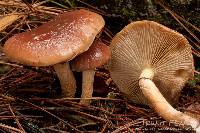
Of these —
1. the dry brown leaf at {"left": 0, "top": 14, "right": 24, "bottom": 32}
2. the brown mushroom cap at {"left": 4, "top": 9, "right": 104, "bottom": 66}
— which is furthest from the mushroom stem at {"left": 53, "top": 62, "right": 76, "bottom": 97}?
the dry brown leaf at {"left": 0, "top": 14, "right": 24, "bottom": 32}

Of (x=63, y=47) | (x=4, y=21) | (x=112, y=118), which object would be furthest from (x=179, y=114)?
(x=4, y=21)

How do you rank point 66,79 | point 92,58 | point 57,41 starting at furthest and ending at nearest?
point 66,79
point 92,58
point 57,41

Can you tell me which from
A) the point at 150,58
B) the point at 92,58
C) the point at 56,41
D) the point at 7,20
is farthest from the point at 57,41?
the point at 7,20

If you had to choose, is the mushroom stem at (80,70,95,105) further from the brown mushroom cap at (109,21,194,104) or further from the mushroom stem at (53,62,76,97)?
the brown mushroom cap at (109,21,194,104)

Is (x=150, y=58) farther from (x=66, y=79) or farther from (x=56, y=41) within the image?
(x=56, y=41)

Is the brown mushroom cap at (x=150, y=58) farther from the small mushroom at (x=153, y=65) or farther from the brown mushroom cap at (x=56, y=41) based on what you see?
the brown mushroom cap at (x=56, y=41)
